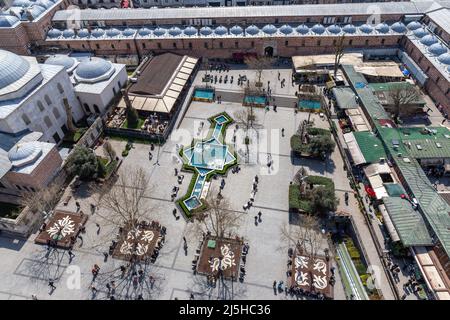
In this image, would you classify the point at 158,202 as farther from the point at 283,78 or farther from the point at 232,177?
the point at 283,78

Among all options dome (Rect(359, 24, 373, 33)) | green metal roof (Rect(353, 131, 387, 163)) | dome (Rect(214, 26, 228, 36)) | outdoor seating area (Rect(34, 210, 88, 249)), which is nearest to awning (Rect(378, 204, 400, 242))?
green metal roof (Rect(353, 131, 387, 163))

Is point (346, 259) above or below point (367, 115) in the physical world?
below

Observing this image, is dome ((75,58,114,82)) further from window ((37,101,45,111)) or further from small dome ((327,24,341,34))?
small dome ((327,24,341,34))

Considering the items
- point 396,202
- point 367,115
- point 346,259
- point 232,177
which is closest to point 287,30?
point 367,115

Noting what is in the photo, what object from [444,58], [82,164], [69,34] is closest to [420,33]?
[444,58]

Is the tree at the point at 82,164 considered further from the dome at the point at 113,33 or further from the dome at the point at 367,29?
the dome at the point at 367,29

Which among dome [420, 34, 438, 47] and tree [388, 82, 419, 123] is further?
dome [420, 34, 438, 47]
